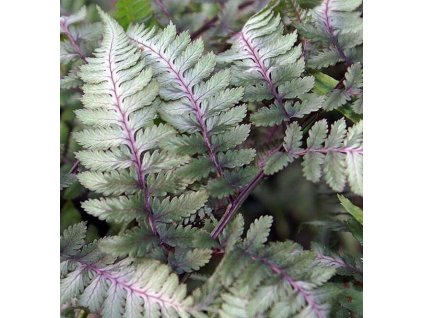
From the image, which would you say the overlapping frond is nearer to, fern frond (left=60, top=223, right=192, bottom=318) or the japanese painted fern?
the japanese painted fern

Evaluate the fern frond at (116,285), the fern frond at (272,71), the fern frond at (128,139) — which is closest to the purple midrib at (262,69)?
the fern frond at (272,71)

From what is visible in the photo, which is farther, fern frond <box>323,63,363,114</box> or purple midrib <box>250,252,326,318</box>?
fern frond <box>323,63,363,114</box>

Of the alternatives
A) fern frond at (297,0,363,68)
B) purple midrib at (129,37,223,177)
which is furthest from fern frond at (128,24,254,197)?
fern frond at (297,0,363,68)

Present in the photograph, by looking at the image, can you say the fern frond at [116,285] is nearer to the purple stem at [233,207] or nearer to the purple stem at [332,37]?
the purple stem at [233,207]

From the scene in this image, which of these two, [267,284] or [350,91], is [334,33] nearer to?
[350,91]

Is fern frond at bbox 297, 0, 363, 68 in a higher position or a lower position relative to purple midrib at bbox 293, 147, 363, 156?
higher

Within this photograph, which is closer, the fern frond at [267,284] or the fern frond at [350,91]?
the fern frond at [267,284]

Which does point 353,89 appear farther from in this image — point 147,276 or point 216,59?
point 147,276
